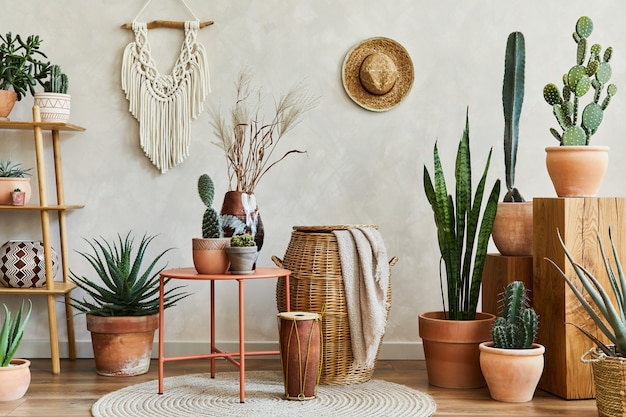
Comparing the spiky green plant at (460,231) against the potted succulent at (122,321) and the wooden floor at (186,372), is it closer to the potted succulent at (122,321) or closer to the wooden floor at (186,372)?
the wooden floor at (186,372)

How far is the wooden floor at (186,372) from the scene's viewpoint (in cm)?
285

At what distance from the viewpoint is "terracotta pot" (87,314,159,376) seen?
11.3ft

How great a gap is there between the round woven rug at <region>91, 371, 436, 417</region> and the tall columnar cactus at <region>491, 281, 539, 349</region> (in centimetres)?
40

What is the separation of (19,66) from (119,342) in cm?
141

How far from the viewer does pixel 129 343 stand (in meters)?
3.46

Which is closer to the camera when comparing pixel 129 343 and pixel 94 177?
pixel 129 343

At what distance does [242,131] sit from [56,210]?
1.06 metres

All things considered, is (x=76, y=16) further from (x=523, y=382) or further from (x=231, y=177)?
(x=523, y=382)

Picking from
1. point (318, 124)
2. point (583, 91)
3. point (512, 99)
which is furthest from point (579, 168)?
point (318, 124)

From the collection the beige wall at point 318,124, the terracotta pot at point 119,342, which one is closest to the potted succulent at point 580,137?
the beige wall at point 318,124

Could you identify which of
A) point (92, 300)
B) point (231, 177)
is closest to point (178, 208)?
point (231, 177)

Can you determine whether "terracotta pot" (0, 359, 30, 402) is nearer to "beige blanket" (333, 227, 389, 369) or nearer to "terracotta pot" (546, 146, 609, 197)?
"beige blanket" (333, 227, 389, 369)

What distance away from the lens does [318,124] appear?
3.90m

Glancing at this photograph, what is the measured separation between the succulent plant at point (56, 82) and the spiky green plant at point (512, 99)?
2.17m
